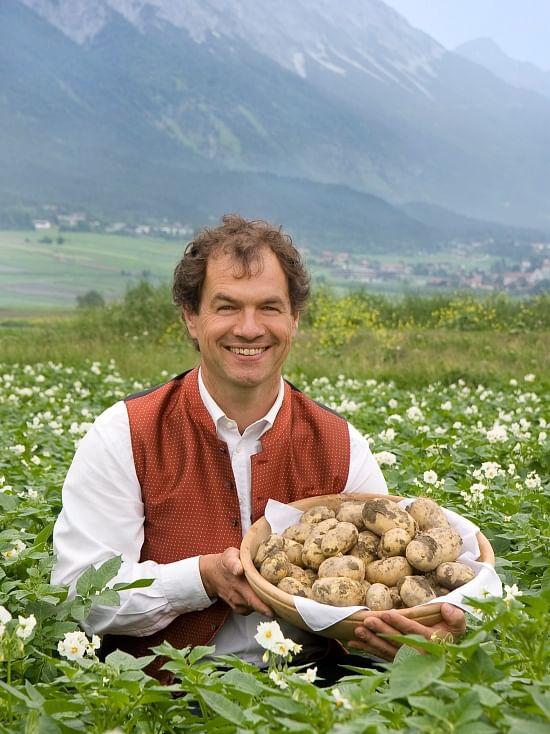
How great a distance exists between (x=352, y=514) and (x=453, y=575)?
36 cm

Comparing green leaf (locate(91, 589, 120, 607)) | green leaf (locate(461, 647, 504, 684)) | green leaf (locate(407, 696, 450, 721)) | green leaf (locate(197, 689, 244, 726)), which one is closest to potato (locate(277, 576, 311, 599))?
green leaf (locate(91, 589, 120, 607))

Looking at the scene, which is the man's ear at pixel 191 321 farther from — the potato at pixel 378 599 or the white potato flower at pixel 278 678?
the white potato flower at pixel 278 678

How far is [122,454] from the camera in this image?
3160mm

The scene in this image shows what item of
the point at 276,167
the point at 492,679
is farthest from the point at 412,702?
the point at 276,167

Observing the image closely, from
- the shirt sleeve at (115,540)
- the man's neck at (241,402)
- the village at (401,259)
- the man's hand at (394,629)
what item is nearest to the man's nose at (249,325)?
the man's neck at (241,402)

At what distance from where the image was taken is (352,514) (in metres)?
2.94

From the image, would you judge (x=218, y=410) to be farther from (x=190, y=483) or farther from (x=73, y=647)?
(x=73, y=647)

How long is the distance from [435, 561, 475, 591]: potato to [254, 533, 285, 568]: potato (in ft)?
1.44

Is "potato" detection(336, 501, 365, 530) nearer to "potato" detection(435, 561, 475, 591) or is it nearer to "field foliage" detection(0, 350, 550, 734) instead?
"potato" detection(435, 561, 475, 591)

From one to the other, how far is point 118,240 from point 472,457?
258 feet

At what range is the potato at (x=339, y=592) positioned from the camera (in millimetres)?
2627

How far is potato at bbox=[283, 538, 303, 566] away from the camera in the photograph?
285 cm

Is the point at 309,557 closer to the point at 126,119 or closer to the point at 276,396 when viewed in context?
the point at 276,396

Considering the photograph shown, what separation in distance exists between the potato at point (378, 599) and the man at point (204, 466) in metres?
0.48
